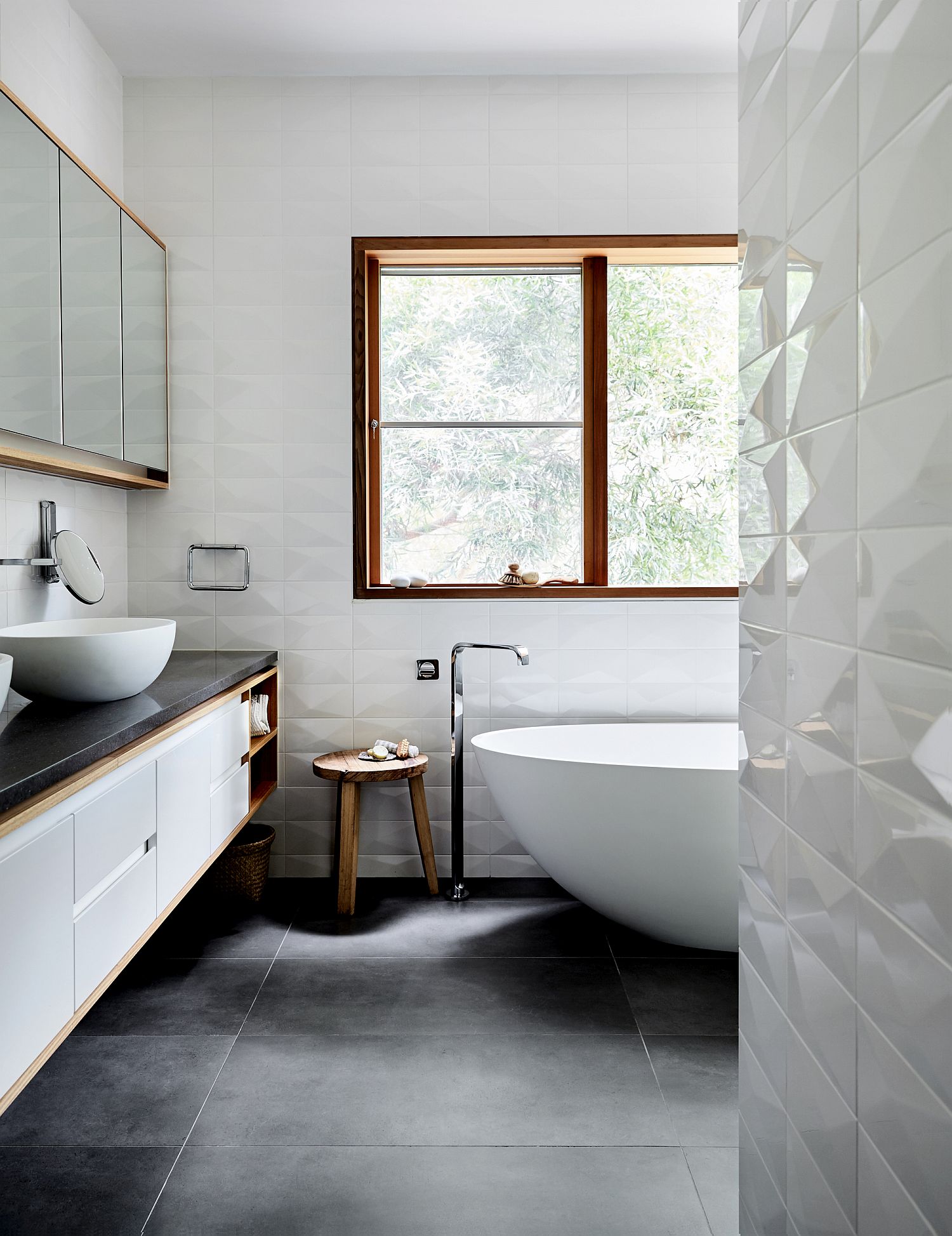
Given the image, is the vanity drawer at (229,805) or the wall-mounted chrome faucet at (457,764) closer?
the vanity drawer at (229,805)

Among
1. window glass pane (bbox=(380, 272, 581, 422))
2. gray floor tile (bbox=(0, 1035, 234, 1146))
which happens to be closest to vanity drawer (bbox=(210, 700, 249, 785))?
gray floor tile (bbox=(0, 1035, 234, 1146))

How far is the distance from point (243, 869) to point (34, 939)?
1.76m

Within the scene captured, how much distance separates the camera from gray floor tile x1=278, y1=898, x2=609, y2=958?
2.74m

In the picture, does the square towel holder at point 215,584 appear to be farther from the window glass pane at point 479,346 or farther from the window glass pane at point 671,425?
the window glass pane at point 671,425

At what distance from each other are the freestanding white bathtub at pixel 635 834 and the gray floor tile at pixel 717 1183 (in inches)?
31.2

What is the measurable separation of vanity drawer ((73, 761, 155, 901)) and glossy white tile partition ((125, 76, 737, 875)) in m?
1.40

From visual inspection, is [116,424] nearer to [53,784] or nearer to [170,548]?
[170,548]

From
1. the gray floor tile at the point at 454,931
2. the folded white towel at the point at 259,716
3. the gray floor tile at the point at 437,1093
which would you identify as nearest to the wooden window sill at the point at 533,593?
the folded white towel at the point at 259,716

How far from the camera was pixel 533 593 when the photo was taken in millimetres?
3324

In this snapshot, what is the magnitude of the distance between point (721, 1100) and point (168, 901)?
137 centimetres

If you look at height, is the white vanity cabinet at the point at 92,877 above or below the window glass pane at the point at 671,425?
below

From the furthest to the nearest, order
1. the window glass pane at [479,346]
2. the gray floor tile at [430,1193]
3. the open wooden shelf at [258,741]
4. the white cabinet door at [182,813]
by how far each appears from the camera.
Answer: the window glass pane at [479,346] → the open wooden shelf at [258,741] → the white cabinet door at [182,813] → the gray floor tile at [430,1193]

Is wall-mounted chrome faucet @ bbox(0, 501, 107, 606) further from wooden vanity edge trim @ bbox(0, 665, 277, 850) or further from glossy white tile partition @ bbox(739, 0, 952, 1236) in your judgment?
glossy white tile partition @ bbox(739, 0, 952, 1236)

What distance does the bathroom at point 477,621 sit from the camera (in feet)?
2.68
